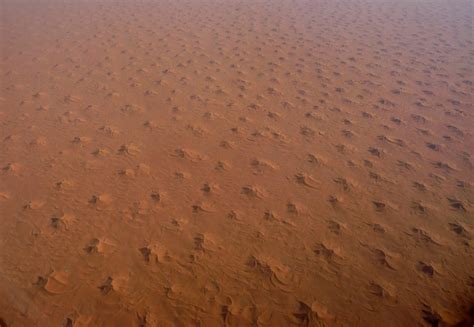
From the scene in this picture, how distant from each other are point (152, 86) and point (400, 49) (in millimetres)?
6685

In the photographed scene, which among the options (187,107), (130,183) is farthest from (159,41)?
(130,183)

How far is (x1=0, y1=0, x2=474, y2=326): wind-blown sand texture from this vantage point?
3533 mm

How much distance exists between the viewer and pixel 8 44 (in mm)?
9211

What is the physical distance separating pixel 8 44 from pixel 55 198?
7.03 m

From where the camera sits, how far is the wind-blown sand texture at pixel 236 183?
3533mm

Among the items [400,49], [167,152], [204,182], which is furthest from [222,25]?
[204,182]

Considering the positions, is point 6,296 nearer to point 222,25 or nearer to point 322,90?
point 322,90

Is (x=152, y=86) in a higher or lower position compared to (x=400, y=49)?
lower

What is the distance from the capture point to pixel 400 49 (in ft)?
29.7

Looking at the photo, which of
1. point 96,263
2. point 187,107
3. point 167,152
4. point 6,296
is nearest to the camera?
point 6,296

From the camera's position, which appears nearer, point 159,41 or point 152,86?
point 152,86

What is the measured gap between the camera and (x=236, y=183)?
4.91 m

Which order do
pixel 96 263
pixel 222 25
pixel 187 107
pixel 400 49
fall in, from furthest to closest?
1. pixel 222 25
2. pixel 400 49
3. pixel 187 107
4. pixel 96 263

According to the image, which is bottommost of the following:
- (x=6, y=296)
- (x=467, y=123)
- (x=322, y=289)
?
(x=6, y=296)
